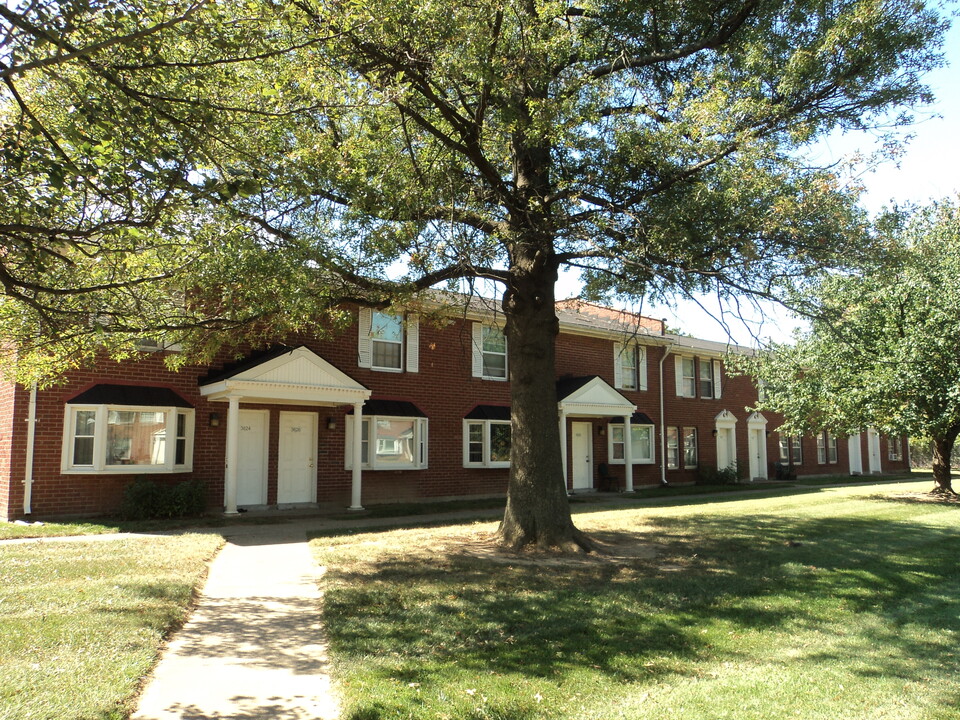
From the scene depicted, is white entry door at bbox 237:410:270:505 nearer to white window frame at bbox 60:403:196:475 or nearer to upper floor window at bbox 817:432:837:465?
white window frame at bbox 60:403:196:475

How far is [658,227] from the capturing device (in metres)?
8.88

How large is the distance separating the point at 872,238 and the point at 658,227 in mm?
2712

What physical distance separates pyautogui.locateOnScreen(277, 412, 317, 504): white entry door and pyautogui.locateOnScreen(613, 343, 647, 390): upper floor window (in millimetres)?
11550

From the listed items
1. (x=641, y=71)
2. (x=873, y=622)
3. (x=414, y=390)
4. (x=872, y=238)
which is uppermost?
(x=641, y=71)

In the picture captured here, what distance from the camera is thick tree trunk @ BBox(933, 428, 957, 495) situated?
65.3 feet

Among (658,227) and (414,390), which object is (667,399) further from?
(658,227)

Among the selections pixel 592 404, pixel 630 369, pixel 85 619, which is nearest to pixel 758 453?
pixel 630 369

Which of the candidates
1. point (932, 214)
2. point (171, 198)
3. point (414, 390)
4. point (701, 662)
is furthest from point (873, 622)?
point (932, 214)

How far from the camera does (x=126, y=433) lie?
14.2 m

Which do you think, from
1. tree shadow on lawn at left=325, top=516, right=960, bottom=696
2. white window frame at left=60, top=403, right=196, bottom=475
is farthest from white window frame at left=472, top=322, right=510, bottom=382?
tree shadow on lawn at left=325, top=516, right=960, bottom=696

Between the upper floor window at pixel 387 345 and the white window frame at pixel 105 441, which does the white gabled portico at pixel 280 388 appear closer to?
the white window frame at pixel 105 441

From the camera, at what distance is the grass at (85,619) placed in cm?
439

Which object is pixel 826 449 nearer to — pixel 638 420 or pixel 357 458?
pixel 638 420

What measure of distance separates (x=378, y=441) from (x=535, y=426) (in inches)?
342
